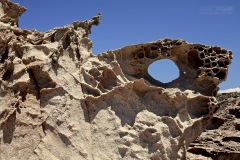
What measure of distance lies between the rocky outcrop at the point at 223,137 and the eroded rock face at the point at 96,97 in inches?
137

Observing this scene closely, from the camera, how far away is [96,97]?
25.1ft

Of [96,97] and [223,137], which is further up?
[223,137]

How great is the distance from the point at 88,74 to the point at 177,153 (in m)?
2.49

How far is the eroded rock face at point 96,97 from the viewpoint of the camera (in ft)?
23.8

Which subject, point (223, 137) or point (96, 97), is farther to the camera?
point (223, 137)

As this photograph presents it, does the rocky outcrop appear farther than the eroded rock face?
Yes

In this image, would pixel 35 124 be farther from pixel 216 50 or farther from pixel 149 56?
pixel 216 50

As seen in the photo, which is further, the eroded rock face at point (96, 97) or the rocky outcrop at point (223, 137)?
the rocky outcrop at point (223, 137)

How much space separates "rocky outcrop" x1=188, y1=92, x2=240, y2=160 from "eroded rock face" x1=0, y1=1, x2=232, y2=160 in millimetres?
3478

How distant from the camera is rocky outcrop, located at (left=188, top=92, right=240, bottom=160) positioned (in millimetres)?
11086

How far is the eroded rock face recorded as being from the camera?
7.25 metres

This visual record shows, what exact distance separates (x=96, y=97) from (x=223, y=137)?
5862 millimetres

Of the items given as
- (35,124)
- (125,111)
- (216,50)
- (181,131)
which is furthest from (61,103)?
(216,50)

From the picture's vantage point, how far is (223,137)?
11828mm
